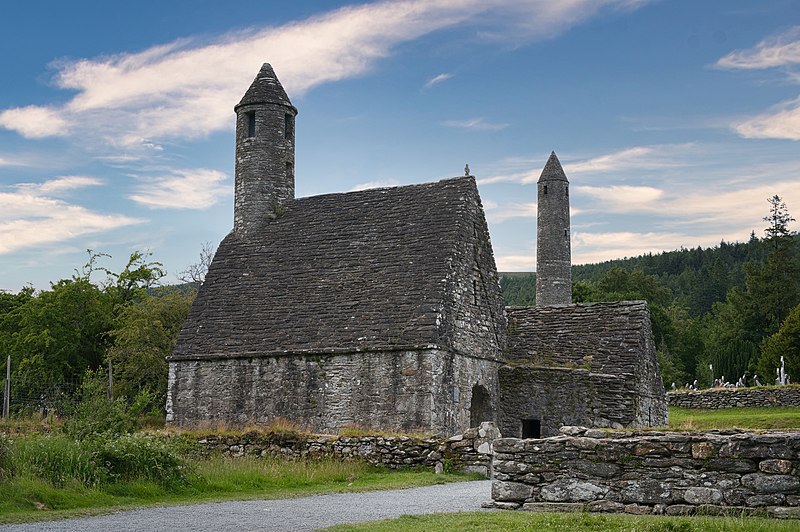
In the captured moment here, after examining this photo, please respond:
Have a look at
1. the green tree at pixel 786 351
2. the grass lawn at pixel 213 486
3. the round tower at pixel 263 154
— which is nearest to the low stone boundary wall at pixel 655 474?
the grass lawn at pixel 213 486

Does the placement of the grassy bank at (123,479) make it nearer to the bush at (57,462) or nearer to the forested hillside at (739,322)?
the bush at (57,462)

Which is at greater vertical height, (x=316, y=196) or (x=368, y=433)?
(x=316, y=196)

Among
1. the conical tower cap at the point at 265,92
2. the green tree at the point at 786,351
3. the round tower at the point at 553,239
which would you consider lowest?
the green tree at the point at 786,351

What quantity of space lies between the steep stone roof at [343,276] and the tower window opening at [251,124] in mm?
3507

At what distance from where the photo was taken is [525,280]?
172 meters

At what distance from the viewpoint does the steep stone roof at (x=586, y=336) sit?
1055 inches

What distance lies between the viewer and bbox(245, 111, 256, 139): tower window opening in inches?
1272

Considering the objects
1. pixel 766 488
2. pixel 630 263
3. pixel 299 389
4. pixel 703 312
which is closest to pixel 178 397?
pixel 299 389

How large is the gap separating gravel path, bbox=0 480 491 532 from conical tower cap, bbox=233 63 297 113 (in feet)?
67.0

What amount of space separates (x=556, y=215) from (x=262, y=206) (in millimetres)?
24732

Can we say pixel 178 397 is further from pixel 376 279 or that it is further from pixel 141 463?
pixel 141 463

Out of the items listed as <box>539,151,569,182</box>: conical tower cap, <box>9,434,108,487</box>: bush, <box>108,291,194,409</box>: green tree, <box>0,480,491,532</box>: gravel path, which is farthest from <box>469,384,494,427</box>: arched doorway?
<box>539,151,569,182</box>: conical tower cap

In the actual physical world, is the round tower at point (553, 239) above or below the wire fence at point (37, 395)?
above

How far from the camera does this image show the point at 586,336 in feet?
91.8
